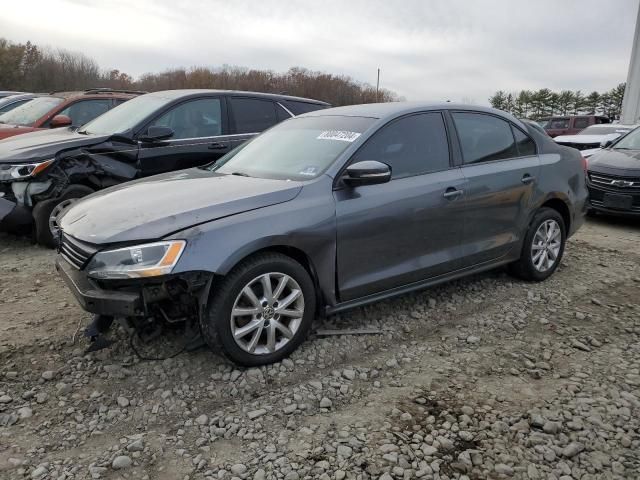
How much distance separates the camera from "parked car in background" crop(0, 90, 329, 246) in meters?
5.45

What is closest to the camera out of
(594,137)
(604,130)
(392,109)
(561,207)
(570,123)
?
(392,109)

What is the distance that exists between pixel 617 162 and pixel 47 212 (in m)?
7.76

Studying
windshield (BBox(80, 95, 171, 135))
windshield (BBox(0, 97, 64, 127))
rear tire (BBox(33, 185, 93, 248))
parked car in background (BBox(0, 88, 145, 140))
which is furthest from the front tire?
windshield (BBox(0, 97, 64, 127))

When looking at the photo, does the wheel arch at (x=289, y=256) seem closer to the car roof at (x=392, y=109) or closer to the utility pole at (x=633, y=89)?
the car roof at (x=392, y=109)

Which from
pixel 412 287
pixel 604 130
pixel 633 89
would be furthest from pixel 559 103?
pixel 412 287

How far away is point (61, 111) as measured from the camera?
8062mm

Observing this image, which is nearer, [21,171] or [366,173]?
[366,173]

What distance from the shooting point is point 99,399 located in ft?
9.89

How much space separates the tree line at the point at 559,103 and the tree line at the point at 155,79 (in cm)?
1531

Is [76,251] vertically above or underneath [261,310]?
above

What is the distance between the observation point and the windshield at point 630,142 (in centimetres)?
849

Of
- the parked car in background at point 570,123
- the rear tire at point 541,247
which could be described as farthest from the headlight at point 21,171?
the parked car in background at point 570,123

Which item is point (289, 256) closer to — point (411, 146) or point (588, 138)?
point (411, 146)

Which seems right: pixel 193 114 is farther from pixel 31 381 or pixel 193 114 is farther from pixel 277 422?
pixel 277 422
